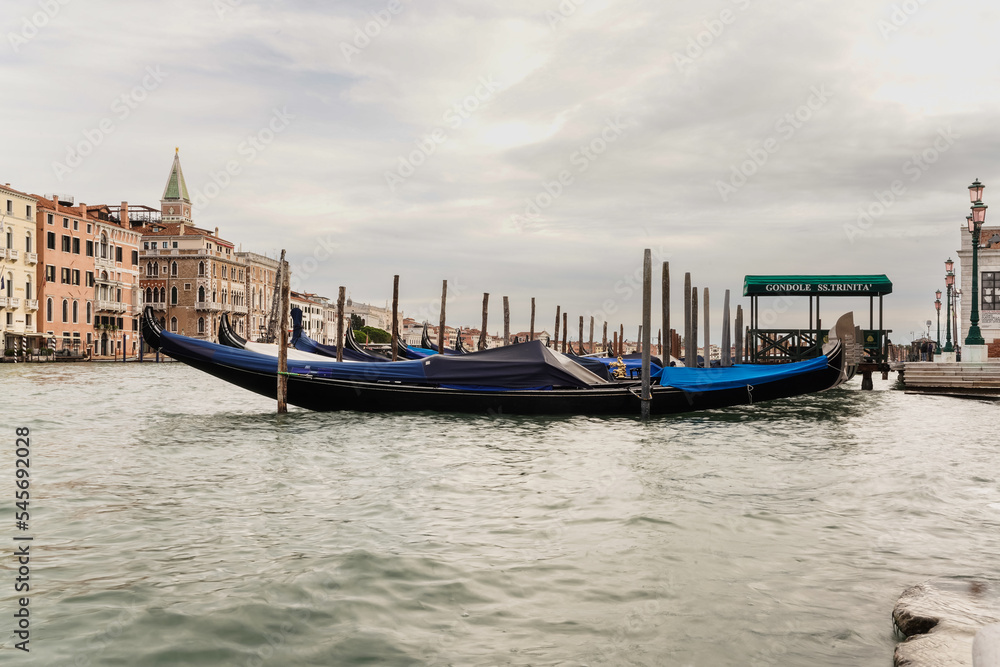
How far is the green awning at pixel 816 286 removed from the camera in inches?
829

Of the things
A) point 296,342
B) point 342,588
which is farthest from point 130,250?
point 342,588

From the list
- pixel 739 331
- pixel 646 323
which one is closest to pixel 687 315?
pixel 739 331

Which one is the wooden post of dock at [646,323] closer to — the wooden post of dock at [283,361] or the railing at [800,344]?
the wooden post of dock at [283,361]

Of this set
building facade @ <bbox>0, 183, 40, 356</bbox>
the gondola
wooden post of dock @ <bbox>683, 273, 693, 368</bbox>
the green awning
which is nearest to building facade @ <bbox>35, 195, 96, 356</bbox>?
building facade @ <bbox>0, 183, 40, 356</bbox>

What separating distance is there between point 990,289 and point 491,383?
2146 cm

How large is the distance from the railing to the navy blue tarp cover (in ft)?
32.7

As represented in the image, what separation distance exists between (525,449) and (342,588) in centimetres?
547

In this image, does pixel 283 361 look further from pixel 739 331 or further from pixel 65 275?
pixel 65 275

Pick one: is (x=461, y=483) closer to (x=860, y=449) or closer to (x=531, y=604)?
(x=531, y=604)

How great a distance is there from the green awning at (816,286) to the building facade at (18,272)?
117 ft

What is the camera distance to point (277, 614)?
3547 millimetres

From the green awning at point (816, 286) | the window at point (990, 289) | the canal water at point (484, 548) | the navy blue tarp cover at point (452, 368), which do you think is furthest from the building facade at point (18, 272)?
the window at point (990, 289)

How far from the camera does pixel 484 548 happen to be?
15.5 ft

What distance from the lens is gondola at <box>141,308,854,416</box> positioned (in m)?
12.7
